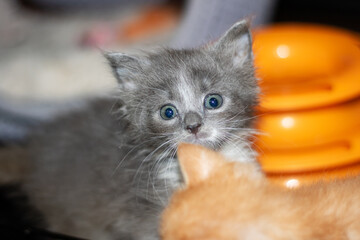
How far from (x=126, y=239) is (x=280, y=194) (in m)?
0.70

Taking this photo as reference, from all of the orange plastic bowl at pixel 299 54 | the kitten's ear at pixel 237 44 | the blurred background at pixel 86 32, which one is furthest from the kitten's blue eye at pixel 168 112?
the blurred background at pixel 86 32

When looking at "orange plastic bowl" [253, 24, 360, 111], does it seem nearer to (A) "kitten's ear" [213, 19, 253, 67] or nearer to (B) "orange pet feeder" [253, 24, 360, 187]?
(B) "orange pet feeder" [253, 24, 360, 187]

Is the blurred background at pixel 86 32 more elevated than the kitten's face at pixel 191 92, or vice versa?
the blurred background at pixel 86 32

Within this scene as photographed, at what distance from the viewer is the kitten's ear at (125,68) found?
1.68 m

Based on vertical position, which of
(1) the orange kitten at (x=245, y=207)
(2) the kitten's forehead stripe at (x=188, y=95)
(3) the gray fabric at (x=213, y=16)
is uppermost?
(3) the gray fabric at (x=213, y=16)

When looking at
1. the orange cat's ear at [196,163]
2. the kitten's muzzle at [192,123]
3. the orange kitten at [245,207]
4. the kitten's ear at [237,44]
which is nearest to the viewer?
the orange kitten at [245,207]

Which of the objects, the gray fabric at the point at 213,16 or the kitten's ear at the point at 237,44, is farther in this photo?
the gray fabric at the point at 213,16

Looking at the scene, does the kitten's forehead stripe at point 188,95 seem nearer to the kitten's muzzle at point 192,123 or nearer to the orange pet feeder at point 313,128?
the kitten's muzzle at point 192,123

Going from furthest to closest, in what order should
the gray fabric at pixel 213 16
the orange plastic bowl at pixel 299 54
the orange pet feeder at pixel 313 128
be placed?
the gray fabric at pixel 213 16
the orange plastic bowl at pixel 299 54
the orange pet feeder at pixel 313 128

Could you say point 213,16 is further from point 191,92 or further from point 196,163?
point 196,163

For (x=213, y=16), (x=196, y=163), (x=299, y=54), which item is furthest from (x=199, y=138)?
(x=213, y=16)

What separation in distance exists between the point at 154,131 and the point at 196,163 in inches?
15.2

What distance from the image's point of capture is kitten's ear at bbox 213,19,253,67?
1662 millimetres

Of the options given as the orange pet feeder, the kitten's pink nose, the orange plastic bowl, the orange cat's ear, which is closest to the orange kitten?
the orange cat's ear
